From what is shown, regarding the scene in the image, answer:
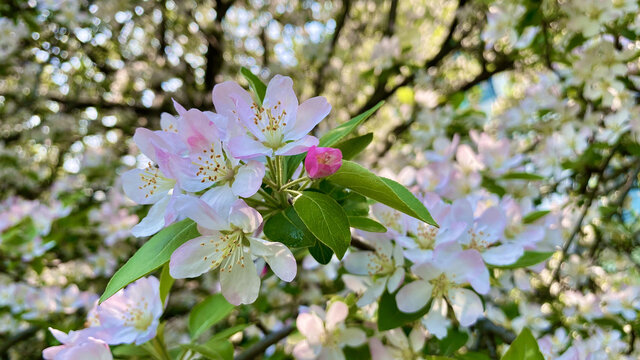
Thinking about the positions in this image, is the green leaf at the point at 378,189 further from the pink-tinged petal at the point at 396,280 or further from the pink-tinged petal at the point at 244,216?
the pink-tinged petal at the point at 396,280

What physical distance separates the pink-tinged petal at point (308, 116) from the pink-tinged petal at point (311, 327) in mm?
445

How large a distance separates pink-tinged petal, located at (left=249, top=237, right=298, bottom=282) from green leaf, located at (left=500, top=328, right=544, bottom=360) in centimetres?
37

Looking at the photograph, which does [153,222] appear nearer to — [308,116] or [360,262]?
[308,116]

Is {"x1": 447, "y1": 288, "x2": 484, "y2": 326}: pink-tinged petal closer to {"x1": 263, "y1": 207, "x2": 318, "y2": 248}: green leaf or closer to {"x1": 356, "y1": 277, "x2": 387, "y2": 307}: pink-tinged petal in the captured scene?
{"x1": 356, "y1": 277, "x2": 387, "y2": 307}: pink-tinged petal

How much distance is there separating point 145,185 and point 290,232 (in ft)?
0.91

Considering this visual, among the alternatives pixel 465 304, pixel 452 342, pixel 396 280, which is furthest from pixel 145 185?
pixel 452 342

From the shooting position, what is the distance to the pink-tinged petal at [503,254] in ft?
2.79

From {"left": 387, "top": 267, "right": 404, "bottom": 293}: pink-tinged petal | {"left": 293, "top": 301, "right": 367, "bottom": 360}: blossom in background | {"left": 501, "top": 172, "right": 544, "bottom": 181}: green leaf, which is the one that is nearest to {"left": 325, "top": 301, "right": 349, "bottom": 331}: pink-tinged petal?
{"left": 293, "top": 301, "right": 367, "bottom": 360}: blossom in background

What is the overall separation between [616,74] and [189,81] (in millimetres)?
2748

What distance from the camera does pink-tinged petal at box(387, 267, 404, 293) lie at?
2.85 feet

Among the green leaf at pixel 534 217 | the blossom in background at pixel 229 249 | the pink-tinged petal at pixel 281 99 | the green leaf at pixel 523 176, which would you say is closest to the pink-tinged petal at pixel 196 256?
the blossom in background at pixel 229 249

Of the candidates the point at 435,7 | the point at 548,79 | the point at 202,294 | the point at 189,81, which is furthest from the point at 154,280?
the point at 435,7

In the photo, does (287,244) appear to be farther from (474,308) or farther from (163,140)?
(474,308)

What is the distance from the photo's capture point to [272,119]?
27.0 inches
